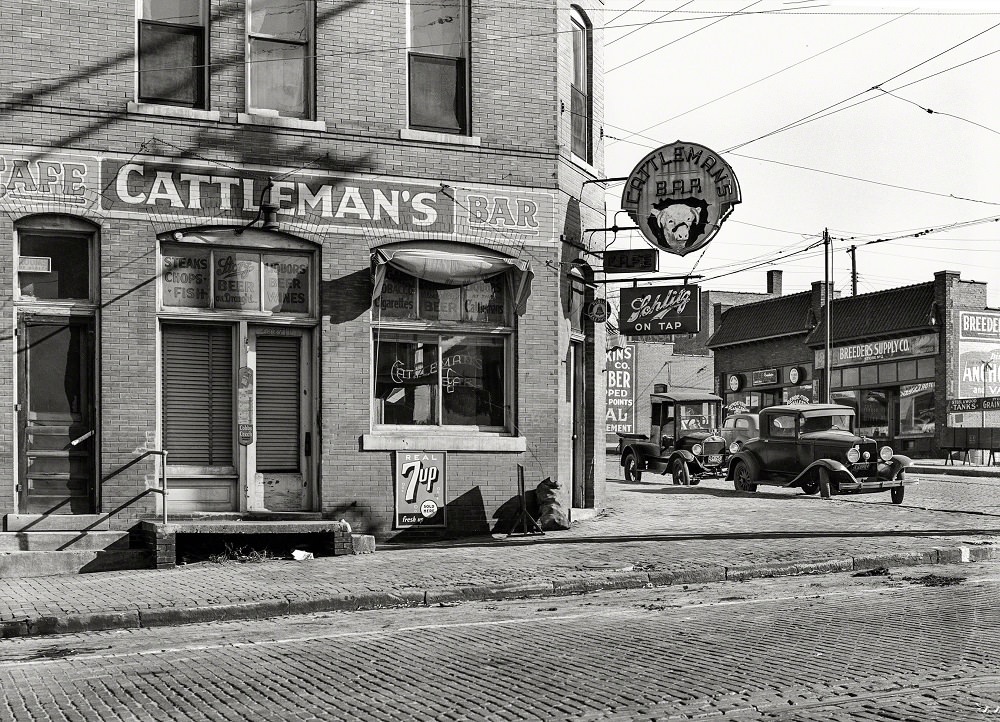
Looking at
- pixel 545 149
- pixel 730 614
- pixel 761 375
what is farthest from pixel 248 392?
pixel 761 375

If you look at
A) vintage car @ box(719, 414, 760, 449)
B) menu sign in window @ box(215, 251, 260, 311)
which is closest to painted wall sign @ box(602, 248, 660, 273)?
menu sign in window @ box(215, 251, 260, 311)

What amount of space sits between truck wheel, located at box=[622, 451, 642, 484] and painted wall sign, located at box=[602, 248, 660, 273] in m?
13.7

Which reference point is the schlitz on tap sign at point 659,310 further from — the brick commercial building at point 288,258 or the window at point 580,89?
the window at point 580,89

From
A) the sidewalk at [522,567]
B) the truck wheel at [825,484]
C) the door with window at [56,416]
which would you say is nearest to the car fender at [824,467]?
the truck wheel at [825,484]

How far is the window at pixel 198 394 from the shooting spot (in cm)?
1445

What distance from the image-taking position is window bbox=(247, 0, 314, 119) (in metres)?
14.9

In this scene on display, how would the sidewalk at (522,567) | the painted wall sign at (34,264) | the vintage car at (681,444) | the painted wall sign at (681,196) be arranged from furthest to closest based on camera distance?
the vintage car at (681,444), the painted wall sign at (681,196), the painted wall sign at (34,264), the sidewalk at (522,567)

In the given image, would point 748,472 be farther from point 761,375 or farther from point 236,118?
point 761,375

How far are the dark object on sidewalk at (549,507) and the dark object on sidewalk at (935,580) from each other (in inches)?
205

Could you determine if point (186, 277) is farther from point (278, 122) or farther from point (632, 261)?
point (632, 261)

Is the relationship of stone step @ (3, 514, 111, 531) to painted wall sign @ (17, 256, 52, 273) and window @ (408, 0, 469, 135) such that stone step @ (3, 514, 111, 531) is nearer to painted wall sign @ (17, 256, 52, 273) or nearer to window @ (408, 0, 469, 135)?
painted wall sign @ (17, 256, 52, 273)

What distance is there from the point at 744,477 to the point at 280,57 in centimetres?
1405

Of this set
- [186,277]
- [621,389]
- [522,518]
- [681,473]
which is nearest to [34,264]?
[186,277]

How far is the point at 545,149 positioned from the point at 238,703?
11.0 m
